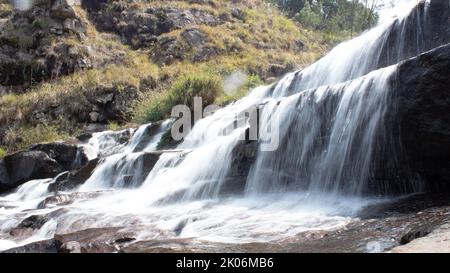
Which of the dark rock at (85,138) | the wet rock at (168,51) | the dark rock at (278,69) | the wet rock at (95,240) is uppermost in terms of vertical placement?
the wet rock at (168,51)

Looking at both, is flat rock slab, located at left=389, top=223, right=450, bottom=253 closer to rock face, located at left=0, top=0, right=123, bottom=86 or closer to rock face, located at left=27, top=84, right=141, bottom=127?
rock face, located at left=27, top=84, right=141, bottom=127

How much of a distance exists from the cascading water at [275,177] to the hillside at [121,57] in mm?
5397

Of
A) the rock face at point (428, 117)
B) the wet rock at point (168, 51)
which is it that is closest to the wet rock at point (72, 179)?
the rock face at point (428, 117)

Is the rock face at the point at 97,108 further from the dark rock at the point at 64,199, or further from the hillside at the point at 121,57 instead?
the dark rock at the point at 64,199

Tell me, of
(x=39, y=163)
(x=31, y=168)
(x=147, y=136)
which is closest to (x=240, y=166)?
(x=147, y=136)

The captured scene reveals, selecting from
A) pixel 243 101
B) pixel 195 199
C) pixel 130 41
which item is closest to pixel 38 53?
pixel 130 41

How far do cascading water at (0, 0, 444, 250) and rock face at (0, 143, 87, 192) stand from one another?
5.77 ft

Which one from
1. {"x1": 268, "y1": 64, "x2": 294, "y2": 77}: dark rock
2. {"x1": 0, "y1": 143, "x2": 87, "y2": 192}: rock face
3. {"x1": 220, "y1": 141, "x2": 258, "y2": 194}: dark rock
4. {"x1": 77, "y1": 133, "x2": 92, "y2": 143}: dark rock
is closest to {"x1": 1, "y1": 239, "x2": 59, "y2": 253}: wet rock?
{"x1": 220, "y1": 141, "x2": 258, "y2": 194}: dark rock

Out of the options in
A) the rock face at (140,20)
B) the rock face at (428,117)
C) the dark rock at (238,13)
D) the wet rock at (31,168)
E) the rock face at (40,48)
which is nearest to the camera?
the rock face at (428,117)

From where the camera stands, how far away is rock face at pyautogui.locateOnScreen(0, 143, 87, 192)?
1137cm

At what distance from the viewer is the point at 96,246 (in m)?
4.47

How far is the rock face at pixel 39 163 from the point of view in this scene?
1137 centimetres

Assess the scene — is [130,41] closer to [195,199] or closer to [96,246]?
[195,199]

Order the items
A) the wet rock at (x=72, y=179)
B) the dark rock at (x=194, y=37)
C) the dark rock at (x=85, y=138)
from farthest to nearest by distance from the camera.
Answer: the dark rock at (x=194, y=37)
the dark rock at (x=85, y=138)
the wet rock at (x=72, y=179)
